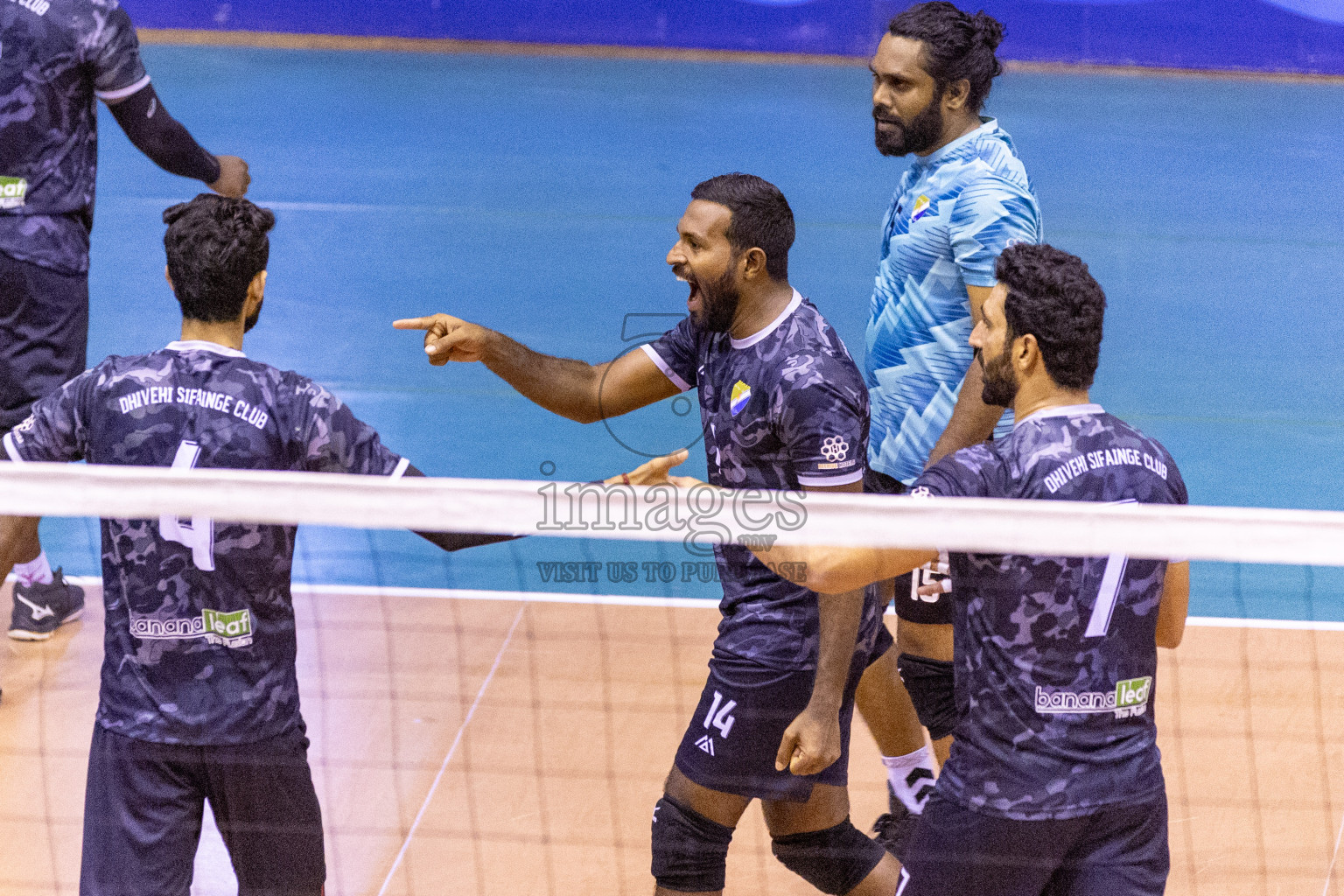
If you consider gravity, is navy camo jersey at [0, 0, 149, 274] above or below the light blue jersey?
above

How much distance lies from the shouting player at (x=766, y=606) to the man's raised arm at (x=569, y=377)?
0.91 feet

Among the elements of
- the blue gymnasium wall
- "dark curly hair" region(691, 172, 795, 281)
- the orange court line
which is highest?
the blue gymnasium wall

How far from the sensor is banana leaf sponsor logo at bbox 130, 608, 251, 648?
311cm

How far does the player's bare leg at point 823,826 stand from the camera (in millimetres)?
3635

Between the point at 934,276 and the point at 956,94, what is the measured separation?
1.84 ft

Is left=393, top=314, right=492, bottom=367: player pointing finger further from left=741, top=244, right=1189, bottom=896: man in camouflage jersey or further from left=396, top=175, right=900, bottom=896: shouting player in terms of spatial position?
left=741, top=244, right=1189, bottom=896: man in camouflage jersey

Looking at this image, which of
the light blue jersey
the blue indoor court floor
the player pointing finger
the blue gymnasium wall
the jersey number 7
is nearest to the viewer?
the jersey number 7

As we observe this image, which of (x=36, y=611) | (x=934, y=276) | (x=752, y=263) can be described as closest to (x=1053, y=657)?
(x=752, y=263)

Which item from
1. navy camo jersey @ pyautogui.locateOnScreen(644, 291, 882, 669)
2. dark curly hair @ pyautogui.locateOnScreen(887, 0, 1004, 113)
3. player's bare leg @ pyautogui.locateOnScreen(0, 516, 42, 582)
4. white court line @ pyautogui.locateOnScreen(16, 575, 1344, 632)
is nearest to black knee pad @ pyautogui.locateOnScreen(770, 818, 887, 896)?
navy camo jersey @ pyautogui.locateOnScreen(644, 291, 882, 669)

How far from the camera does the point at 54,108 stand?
5039 millimetres

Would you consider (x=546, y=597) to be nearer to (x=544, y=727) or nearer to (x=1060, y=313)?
(x=544, y=727)

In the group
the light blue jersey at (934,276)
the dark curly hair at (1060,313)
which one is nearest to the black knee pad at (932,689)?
the light blue jersey at (934,276)

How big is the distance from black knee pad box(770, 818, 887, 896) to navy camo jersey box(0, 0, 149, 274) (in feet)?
11.1

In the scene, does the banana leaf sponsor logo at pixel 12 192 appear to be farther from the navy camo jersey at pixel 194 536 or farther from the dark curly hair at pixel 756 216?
the dark curly hair at pixel 756 216
